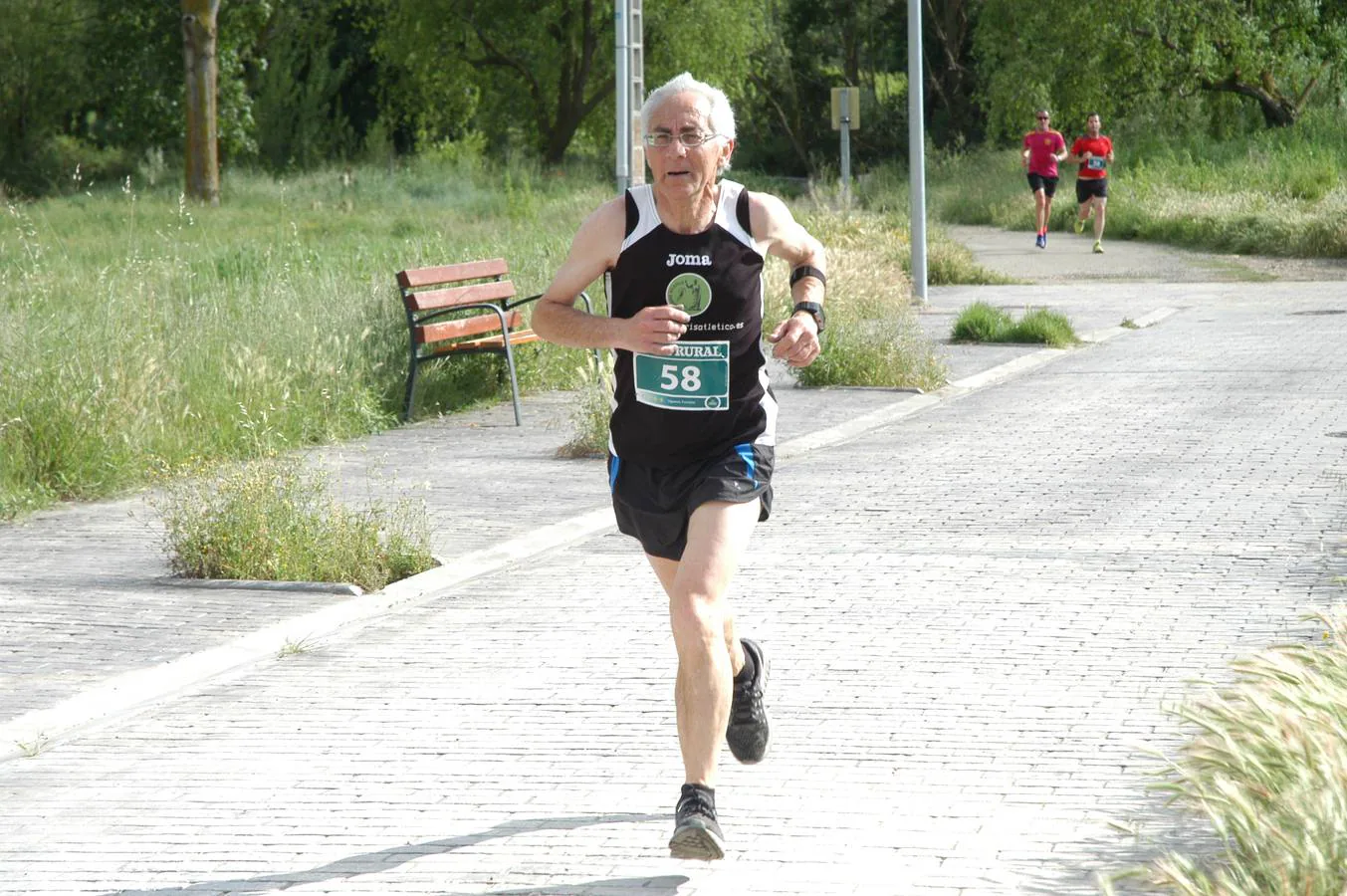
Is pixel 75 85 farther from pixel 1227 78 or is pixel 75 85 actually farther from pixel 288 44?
pixel 1227 78

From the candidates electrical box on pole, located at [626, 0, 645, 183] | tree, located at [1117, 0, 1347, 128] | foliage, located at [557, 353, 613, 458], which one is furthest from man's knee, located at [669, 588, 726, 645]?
tree, located at [1117, 0, 1347, 128]

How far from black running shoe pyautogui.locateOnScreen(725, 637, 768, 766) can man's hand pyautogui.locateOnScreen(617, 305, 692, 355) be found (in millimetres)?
1040

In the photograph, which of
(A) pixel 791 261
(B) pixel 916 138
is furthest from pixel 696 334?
(B) pixel 916 138

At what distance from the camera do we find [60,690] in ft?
21.7

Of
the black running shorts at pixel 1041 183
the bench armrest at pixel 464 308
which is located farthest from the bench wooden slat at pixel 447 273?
the black running shorts at pixel 1041 183

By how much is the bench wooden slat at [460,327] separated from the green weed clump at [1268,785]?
30.6 feet

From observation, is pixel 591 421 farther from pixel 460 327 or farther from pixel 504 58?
pixel 504 58

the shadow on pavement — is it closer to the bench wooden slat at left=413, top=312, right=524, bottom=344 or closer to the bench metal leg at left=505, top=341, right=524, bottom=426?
the bench metal leg at left=505, top=341, right=524, bottom=426

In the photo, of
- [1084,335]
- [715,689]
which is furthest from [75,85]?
[715,689]

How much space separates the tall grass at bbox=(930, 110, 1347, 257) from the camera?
31297 mm

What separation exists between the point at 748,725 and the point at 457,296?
9.50m

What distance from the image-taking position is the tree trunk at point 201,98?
37.6 meters

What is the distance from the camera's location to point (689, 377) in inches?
198

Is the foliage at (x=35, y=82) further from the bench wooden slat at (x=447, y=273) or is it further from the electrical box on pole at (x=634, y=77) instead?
the bench wooden slat at (x=447, y=273)
